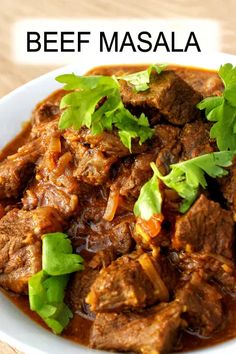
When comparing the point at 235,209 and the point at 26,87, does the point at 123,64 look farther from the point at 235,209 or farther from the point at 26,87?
the point at 235,209

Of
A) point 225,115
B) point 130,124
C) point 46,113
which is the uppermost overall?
point 225,115

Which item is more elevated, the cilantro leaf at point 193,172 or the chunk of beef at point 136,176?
the cilantro leaf at point 193,172

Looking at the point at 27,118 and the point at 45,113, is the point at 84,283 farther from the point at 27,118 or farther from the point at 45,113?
the point at 27,118

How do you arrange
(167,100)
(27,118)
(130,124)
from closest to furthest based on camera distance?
(130,124)
(167,100)
(27,118)

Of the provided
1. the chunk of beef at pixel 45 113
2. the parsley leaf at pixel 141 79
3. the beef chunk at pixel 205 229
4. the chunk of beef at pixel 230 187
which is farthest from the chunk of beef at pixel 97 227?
the chunk of beef at pixel 45 113

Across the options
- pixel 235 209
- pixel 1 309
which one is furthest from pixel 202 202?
pixel 1 309

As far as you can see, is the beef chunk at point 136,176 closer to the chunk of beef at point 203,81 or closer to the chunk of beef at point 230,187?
the chunk of beef at point 230,187

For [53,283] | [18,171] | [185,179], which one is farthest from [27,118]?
[185,179]
